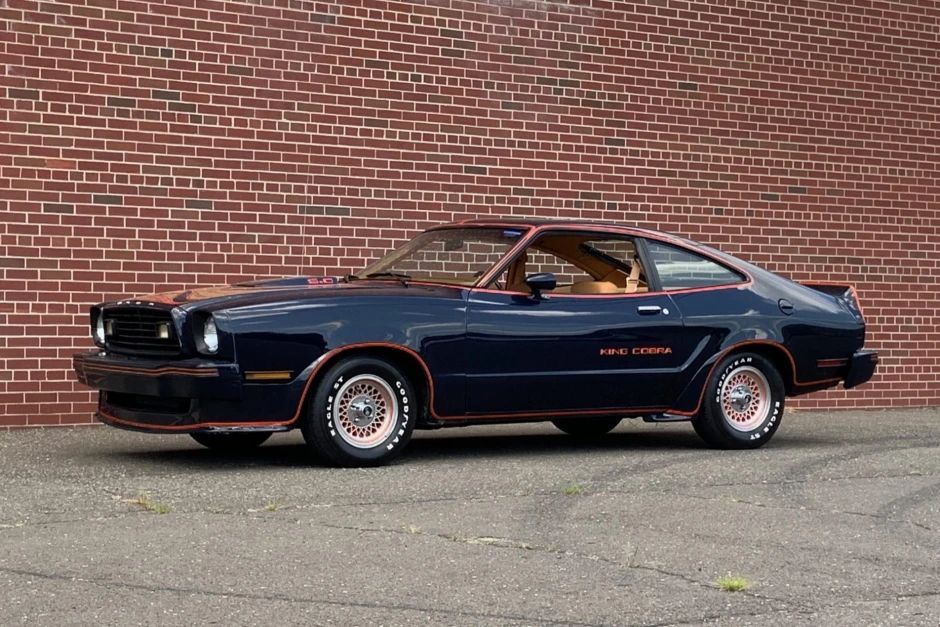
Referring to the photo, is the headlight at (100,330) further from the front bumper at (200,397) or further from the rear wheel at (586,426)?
the rear wheel at (586,426)

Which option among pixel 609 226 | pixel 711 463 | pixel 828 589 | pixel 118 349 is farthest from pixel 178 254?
pixel 828 589

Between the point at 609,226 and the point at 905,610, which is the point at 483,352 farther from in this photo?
the point at 905,610

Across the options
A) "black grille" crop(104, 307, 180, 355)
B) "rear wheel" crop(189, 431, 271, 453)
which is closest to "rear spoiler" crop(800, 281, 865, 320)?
"rear wheel" crop(189, 431, 271, 453)

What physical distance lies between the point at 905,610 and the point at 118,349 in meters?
5.27

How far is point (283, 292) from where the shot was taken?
9.14 meters

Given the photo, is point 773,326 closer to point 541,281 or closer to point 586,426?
point 586,426

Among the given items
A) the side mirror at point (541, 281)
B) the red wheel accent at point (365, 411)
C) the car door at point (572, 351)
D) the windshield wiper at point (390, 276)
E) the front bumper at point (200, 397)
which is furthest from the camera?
the windshield wiper at point (390, 276)

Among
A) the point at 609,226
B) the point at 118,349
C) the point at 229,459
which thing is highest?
the point at 609,226

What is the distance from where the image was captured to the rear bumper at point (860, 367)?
10953 millimetres

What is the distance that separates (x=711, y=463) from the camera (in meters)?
9.65

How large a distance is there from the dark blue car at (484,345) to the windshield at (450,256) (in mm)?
13

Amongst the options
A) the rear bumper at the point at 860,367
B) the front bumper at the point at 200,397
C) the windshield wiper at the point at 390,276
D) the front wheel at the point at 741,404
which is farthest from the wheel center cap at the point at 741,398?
the front bumper at the point at 200,397

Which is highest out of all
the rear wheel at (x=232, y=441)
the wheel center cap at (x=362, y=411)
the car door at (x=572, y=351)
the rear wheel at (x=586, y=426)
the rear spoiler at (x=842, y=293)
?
the rear spoiler at (x=842, y=293)

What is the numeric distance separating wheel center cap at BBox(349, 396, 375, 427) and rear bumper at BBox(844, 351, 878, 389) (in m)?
3.67
